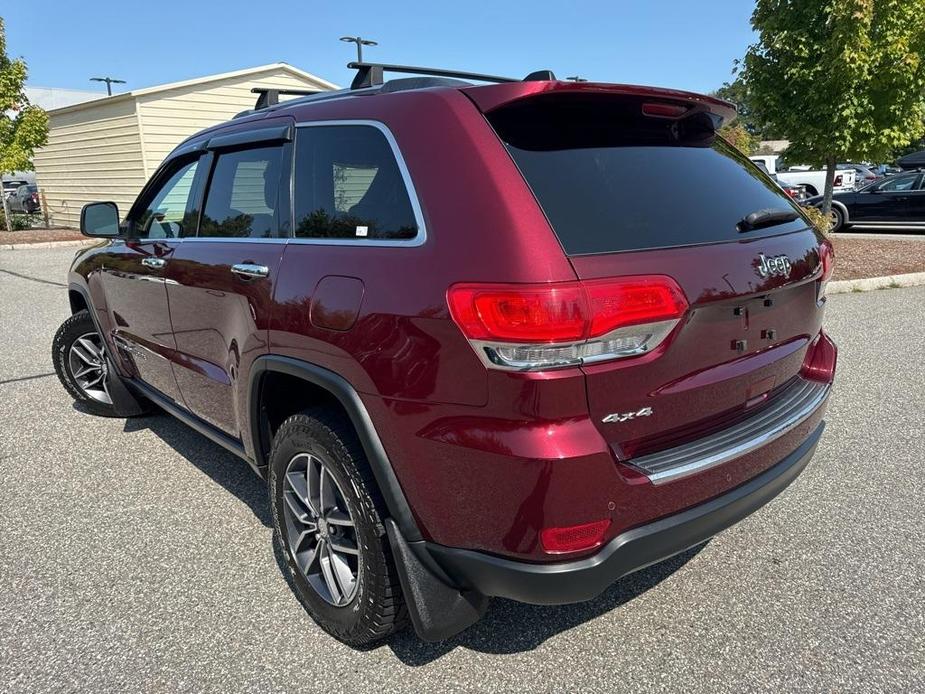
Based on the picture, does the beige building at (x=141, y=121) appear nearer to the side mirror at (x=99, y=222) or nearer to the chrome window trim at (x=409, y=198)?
the side mirror at (x=99, y=222)

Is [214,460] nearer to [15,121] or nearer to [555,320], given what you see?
[555,320]

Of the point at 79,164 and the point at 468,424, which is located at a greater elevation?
the point at 79,164

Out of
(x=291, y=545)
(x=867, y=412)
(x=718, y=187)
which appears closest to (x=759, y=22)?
(x=867, y=412)

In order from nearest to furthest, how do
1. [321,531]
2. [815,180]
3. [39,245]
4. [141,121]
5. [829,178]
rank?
[321,531] < [829,178] < [39,245] < [141,121] < [815,180]

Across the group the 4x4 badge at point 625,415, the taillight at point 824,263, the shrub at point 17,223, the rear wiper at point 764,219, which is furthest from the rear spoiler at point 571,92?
the shrub at point 17,223

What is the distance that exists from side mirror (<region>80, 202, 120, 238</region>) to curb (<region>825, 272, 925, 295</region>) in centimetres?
853

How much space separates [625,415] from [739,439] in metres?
0.54

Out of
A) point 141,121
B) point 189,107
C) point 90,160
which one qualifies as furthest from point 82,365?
point 90,160

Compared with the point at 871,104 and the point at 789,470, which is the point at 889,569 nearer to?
the point at 789,470

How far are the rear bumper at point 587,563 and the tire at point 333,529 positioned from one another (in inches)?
10.5

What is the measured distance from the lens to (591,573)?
1.89 metres

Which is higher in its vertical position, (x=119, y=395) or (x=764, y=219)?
(x=764, y=219)

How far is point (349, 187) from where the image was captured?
7.94ft

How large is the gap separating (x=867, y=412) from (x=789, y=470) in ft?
8.68
